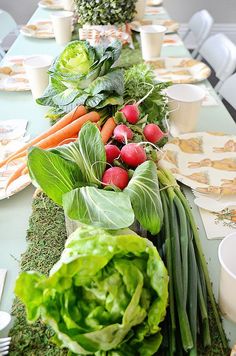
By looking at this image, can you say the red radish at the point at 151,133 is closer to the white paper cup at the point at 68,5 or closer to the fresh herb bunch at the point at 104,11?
the fresh herb bunch at the point at 104,11

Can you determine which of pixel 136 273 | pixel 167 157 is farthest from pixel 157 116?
pixel 136 273

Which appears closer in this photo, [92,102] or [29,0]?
[92,102]

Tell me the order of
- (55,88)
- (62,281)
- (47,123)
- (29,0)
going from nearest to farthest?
(62,281) → (55,88) → (47,123) → (29,0)

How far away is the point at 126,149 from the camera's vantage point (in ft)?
2.81

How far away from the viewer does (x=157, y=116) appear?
1147mm

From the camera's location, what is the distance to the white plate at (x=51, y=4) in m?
2.44

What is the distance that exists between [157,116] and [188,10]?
2907 millimetres

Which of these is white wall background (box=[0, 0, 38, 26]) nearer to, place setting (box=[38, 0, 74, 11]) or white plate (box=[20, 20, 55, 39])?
place setting (box=[38, 0, 74, 11])

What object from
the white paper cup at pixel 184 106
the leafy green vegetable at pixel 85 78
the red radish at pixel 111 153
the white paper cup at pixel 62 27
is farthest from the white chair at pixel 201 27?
the red radish at pixel 111 153

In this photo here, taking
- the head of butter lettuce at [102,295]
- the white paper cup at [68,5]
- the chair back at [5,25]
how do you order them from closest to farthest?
the head of butter lettuce at [102,295] → the white paper cup at [68,5] → the chair back at [5,25]

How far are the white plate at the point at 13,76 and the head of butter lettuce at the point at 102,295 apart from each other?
3.43ft

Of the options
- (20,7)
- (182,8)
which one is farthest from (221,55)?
(20,7)

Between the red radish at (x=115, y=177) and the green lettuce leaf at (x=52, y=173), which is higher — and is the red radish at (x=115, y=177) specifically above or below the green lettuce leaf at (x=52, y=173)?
below

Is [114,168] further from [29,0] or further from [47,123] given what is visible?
[29,0]
